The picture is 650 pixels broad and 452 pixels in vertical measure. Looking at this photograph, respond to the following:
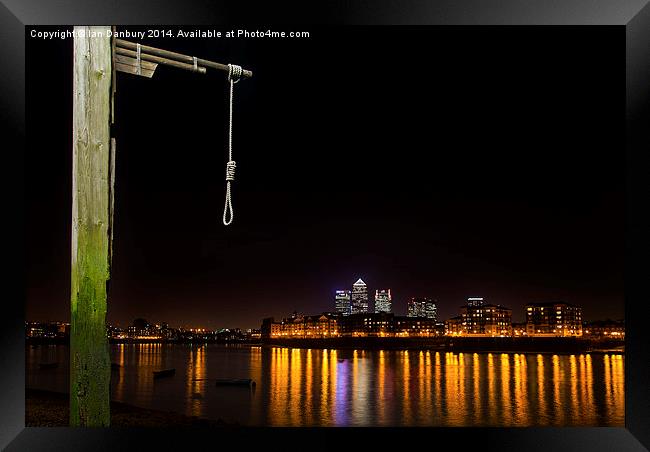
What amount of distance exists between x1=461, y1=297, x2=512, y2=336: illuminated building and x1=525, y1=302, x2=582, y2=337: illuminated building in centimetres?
189

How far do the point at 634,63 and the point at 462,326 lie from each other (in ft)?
→ 180

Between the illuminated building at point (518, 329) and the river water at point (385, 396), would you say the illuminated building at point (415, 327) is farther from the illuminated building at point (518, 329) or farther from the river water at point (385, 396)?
the river water at point (385, 396)

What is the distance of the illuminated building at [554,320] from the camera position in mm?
50969

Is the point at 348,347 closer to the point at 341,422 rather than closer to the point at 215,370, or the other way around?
the point at 215,370

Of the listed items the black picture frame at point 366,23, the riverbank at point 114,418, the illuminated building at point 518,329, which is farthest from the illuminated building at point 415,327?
the black picture frame at point 366,23

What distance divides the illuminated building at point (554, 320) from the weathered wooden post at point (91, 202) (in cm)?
4970

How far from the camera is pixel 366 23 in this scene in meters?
3.67

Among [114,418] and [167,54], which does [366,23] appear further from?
[114,418]

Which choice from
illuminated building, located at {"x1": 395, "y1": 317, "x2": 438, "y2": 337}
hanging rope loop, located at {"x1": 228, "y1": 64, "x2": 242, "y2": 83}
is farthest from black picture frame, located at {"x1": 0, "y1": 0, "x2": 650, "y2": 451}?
illuminated building, located at {"x1": 395, "y1": 317, "x2": 438, "y2": 337}

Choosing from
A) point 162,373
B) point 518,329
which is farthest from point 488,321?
point 162,373

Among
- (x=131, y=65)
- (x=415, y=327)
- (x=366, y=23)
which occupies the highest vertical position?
(x=366, y=23)

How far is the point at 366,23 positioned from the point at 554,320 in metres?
51.9

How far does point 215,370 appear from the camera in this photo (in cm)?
2711

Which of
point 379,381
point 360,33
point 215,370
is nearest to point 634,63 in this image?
point 360,33
